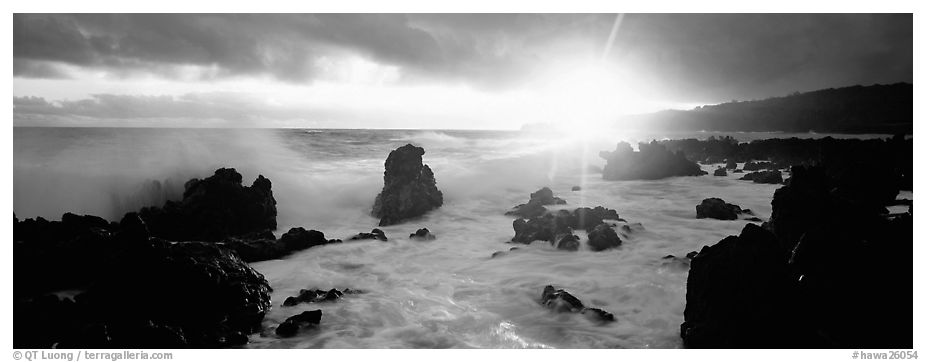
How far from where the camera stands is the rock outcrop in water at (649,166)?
→ 2384cm

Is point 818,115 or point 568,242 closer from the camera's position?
point 568,242

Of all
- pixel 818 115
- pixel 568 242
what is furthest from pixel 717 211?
pixel 818 115

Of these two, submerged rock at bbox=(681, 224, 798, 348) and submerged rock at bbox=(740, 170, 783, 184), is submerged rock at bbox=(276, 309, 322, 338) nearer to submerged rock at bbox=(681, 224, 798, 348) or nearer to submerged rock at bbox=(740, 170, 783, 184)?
submerged rock at bbox=(681, 224, 798, 348)

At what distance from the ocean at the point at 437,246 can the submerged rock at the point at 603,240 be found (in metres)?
0.22

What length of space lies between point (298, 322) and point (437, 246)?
5086 mm

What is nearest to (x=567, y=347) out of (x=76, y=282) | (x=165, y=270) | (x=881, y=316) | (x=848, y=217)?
(x=881, y=316)

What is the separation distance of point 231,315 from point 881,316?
7397 mm

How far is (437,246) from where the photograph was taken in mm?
10719

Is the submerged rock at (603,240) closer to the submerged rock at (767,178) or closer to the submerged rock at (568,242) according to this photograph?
the submerged rock at (568,242)

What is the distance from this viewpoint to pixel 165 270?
5.96 m

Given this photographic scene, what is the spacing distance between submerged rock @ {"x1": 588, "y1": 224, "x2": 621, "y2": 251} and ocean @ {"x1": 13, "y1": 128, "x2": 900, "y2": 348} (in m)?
0.22

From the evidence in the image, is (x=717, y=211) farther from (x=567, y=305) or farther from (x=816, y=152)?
(x=816, y=152)

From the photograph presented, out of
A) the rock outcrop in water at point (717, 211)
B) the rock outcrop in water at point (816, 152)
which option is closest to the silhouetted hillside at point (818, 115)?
the rock outcrop in water at point (816, 152)
